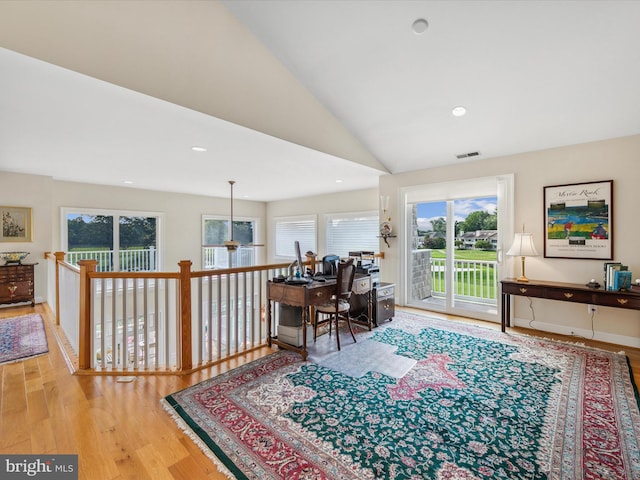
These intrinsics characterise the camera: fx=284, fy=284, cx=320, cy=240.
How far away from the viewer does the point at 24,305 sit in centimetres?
500

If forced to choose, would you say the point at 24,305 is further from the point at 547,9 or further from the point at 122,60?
the point at 547,9

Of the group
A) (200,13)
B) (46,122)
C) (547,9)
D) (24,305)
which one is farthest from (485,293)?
(24,305)

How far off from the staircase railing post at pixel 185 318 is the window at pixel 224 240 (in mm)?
4390

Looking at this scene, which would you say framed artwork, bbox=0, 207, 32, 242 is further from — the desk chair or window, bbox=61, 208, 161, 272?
the desk chair

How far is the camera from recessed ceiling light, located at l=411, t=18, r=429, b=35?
239 centimetres

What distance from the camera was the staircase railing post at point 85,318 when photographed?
2.66 m

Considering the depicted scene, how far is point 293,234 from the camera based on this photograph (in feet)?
26.5

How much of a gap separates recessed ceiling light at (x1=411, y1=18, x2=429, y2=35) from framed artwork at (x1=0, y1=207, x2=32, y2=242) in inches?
259

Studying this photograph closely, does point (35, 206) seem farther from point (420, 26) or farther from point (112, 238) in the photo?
point (420, 26)

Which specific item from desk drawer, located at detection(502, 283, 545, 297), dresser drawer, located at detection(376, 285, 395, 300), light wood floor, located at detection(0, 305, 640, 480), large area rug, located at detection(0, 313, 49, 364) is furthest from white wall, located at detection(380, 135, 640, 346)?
large area rug, located at detection(0, 313, 49, 364)

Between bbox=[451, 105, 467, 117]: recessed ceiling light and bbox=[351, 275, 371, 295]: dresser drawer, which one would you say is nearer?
bbox=[451, 105, 467, 117]: recessed ceiling light

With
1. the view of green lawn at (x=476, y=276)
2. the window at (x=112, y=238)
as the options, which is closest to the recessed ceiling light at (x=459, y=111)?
the view of green lawn at (x=476, y=276)

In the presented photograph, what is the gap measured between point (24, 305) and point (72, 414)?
452cm

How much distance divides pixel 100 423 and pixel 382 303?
3.28 meters
